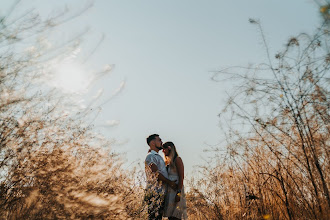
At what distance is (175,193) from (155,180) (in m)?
0.49

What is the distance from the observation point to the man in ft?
9.24

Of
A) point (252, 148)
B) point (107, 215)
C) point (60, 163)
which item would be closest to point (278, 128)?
point (252, 148)

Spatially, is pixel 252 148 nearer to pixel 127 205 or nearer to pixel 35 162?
pixel 127 205

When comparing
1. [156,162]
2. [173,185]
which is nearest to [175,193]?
[173,185]

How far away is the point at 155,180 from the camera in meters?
2.90

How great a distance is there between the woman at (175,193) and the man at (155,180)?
68 millimetres

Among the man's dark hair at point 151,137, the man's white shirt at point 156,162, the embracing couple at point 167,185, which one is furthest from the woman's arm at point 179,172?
the man's dark hair at point 151,137

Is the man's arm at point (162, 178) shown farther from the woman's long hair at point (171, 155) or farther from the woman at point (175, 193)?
the woman's long hair at point (171, 155)

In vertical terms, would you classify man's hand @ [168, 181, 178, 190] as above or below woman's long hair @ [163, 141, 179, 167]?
below

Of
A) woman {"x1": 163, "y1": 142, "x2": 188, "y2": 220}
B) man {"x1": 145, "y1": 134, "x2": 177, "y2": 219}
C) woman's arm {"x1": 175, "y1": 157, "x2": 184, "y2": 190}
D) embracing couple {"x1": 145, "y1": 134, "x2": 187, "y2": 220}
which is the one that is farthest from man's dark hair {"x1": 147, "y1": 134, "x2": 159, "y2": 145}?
woman's arm {"x1": 175, "y1": 157, "x2": 184, "y2": 190}

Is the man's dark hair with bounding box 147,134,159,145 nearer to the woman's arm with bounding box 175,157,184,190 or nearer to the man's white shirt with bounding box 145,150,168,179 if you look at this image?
the man's white shirt with bounding box 145,150,168,179

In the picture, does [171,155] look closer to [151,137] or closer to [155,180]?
[151,137]

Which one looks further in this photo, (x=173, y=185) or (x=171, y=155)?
(x=171, y=155)

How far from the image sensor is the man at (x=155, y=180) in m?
2.82
